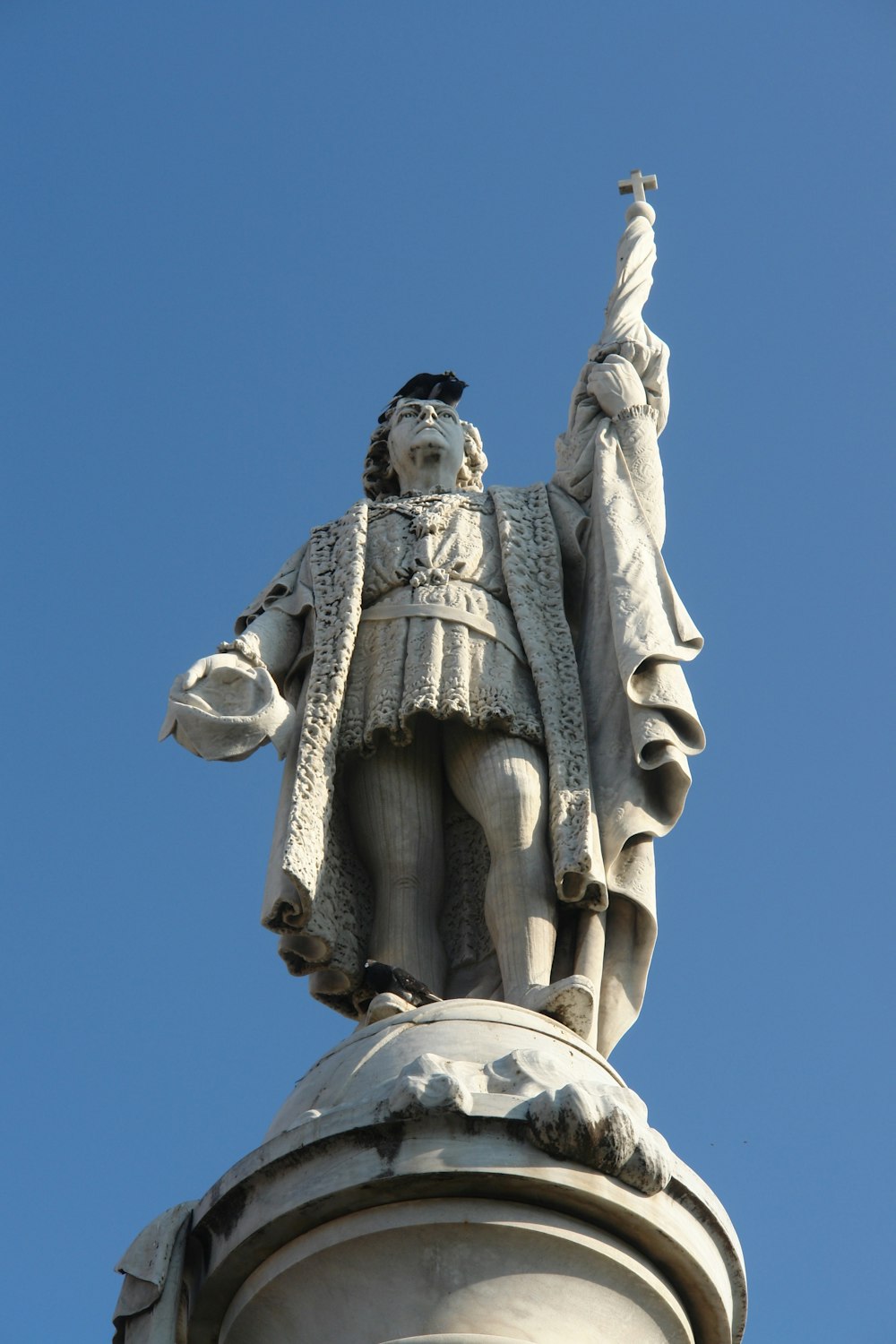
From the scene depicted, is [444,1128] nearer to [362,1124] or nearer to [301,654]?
[362,1124]

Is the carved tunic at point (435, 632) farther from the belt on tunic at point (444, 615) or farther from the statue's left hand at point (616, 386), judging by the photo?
the statue's left hand at point (616, 386)

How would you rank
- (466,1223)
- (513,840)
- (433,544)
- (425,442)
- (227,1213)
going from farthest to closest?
1. (425,442)
2. (433,544)
3. (513,840)
4. (227,1213)
5. (466,1223)

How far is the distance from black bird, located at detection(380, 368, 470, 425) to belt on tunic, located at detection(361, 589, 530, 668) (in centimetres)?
161

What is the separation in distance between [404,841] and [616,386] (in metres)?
2.60

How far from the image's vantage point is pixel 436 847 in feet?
28.5

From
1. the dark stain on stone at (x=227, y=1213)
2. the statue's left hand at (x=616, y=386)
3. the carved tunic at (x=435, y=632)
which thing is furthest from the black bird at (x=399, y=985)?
the statue's left hand at (x=616, y=386)

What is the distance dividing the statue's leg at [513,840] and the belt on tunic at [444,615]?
1.52ft

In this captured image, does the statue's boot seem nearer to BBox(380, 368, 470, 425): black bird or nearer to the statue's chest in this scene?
the statue's chest

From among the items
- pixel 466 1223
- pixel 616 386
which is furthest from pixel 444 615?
pixel 466 1223

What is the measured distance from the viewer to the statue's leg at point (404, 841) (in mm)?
8375

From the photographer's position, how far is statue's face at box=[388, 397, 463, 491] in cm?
1012

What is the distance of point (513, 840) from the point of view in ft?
27.3

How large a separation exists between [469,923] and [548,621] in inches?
55.3

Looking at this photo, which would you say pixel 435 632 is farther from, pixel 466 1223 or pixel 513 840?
pixel 466 1223
